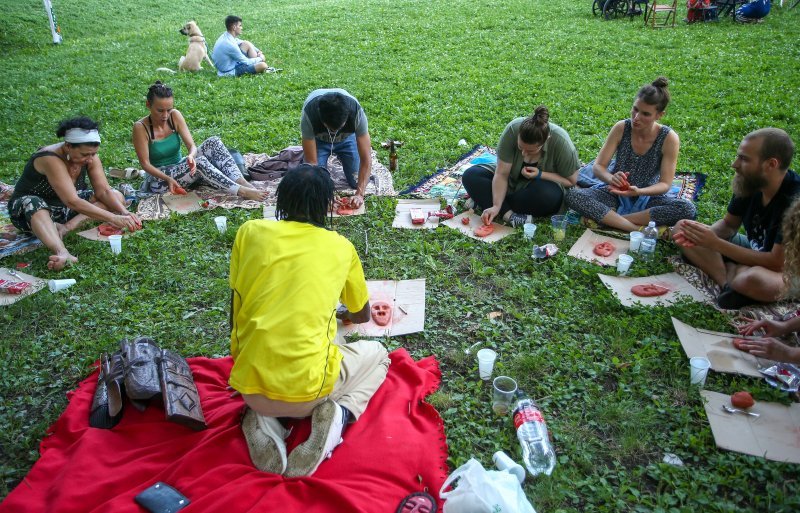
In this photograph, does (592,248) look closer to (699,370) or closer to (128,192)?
(699,370)

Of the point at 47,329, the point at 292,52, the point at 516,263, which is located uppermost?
the point at 292,52

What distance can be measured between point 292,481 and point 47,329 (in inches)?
108

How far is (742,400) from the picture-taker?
3.31m

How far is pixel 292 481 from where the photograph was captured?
9.42 ft

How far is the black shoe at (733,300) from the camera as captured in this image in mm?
4188

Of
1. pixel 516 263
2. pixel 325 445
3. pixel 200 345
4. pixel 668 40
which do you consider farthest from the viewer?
pixel 668 40

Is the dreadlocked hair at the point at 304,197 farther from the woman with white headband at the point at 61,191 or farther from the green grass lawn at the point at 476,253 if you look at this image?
the woman with white headband at the point at 61,191

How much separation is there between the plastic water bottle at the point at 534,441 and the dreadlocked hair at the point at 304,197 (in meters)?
1.64

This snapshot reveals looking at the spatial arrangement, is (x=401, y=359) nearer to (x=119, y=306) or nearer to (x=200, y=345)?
(x=200, y=345)

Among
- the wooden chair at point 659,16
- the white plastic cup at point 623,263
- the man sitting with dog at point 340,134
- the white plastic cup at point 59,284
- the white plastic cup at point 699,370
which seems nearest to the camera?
the white plastic cup at point 699,370

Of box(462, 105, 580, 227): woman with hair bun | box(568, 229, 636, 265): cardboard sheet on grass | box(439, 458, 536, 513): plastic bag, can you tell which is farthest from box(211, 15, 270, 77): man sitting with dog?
box(439, 458, 536, 513): plastic bag

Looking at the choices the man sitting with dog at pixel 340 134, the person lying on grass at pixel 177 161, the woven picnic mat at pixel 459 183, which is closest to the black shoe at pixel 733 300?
the woven picnic mat at pixel 459 183

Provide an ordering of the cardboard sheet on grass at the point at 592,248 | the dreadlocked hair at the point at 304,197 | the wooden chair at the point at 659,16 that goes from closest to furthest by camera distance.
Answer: the dreadlocked hair at the point at 304,197, the cardboard sheet on grass at the point at 592,248, the wooden chair at the point at 659,16

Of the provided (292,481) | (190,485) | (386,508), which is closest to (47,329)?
(190,485)
